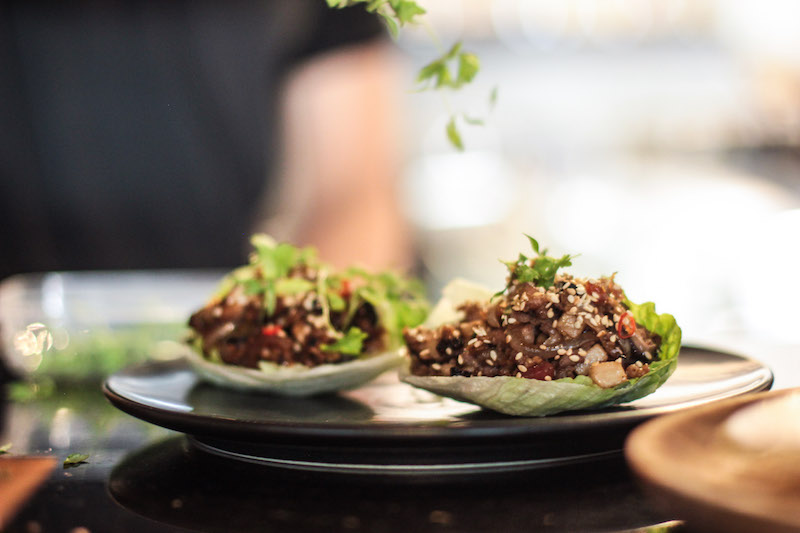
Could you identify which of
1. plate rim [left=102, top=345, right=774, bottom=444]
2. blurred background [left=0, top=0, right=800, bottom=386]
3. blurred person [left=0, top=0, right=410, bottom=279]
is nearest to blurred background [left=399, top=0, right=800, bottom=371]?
blurred background [left=0, top=0, right=800, bottom=386]

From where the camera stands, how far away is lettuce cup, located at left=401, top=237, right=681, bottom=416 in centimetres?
134

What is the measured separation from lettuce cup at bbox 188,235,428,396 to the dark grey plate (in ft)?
0.43

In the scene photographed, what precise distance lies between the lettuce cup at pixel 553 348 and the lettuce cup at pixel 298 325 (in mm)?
317

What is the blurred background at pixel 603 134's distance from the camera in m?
6.61

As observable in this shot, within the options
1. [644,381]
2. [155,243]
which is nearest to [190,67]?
[155,243]

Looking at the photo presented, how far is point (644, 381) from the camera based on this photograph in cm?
137

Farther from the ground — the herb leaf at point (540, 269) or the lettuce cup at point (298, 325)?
the herb leaf at point (540, 269)

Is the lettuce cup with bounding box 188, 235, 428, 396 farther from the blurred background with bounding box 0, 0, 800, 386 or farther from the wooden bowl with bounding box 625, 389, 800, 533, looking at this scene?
the blurred background with bounding box 0, 0, 800, 386

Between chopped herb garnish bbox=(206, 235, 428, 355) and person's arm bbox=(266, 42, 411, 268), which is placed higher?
person's arm bbox=(266, 42, 411, 268)

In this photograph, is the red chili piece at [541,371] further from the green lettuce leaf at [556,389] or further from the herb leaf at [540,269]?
the herb leaf at [540,269]

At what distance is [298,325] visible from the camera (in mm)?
1812

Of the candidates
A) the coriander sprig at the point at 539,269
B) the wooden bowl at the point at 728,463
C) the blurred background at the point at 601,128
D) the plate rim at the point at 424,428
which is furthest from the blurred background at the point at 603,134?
the wooden bowl at the point at 728,463

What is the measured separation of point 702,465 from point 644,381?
21.4 inches

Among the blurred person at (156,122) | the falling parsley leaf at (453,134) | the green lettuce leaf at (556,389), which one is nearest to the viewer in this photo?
the green lettuce leaf at (556,389)
